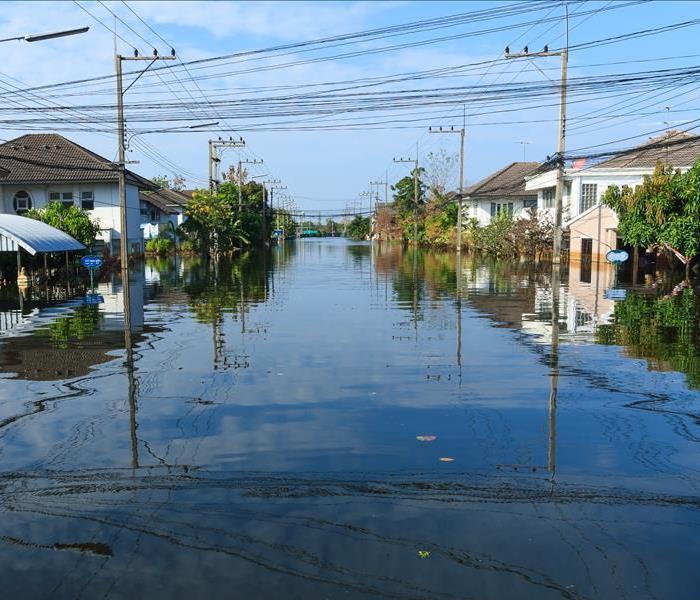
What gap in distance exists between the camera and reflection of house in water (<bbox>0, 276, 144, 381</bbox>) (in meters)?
11.9

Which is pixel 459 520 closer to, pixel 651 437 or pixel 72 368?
pixel 651 437

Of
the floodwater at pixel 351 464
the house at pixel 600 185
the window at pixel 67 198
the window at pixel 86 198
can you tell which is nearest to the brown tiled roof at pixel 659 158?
the house at pixel 600 185

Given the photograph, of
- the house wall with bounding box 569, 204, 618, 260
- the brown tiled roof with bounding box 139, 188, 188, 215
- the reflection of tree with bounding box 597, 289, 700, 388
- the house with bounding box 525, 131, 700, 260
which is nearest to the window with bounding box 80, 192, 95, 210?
the brown tiled roof with bounding box 139, 188, 188, 215

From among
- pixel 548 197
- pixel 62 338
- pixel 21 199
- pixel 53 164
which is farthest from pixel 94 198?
pixel 62 338

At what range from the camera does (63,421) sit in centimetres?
861

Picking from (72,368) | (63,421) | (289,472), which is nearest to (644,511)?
(289,472)

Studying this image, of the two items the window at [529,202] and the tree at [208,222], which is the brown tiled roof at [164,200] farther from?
Result: the window at [529,202]

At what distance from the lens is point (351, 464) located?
22.8 ft

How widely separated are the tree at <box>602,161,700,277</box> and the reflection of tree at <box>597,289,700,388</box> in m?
7.79

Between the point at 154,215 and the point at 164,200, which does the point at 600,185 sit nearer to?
the point at 154,215

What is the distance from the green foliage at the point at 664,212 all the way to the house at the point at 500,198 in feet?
89.1

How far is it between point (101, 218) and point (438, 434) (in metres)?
40.1

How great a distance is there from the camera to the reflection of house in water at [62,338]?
39.2ft

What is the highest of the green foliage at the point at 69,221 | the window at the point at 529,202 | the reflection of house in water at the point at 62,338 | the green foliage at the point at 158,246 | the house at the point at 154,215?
the window at the point at 529,202
